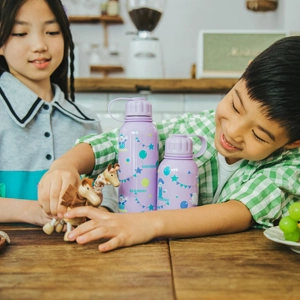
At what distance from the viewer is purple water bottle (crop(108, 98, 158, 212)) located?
915mm

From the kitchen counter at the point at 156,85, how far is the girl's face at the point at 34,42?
29.1 inches

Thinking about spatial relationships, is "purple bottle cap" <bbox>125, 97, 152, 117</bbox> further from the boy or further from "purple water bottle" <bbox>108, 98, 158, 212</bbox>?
the boy

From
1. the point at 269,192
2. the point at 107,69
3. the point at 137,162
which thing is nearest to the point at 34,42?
the point at 137,162

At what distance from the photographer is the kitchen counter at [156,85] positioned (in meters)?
2.07

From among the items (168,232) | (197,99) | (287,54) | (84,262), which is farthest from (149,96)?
(84,262)

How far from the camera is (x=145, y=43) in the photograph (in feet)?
6.97

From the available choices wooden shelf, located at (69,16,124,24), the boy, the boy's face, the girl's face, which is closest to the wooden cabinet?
wooden shelf, located at (69,16,124,24)

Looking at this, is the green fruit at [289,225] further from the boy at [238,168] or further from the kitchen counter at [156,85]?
the kitchen counter at [156,85]

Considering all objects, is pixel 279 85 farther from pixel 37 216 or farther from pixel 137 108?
pixel 37 216

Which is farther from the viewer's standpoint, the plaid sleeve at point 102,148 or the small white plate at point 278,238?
the plaid sleeve at point 102,148

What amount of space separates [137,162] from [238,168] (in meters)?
0.28

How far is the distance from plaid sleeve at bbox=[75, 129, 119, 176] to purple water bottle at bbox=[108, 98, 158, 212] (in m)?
0.15

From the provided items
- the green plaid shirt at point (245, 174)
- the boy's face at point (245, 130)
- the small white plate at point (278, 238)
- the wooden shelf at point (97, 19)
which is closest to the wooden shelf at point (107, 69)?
the wooden shelf at point (97, 19)

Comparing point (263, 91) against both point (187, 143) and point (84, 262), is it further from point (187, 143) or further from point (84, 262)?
point (84, 262)
